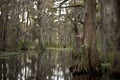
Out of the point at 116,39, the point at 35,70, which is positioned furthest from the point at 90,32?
Result: the point at 35,70

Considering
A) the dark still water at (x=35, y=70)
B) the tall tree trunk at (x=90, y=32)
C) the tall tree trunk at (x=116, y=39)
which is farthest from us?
the tall tree trunk at (x=90, y=32)

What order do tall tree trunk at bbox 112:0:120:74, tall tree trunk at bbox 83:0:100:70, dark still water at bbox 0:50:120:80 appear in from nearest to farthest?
tall tree trunk at bbox 112:0:120:74
dark still water at bbox 0:50:120:80
tall tree trunk at bbox 83:0:100:70

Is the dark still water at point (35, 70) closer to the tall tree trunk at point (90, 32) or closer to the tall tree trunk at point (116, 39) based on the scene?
the tall tree trunk at point (116, 39)

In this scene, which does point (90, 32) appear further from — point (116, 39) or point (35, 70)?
point (35, 70)

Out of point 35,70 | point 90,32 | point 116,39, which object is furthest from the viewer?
point 35,70

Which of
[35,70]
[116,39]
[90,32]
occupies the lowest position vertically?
[35,70]

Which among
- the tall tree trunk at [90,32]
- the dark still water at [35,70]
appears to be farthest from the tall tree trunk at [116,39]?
the tall tree trunk at [90,32]

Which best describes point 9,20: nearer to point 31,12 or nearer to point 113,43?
point 31,12

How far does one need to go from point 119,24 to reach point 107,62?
4583 mm

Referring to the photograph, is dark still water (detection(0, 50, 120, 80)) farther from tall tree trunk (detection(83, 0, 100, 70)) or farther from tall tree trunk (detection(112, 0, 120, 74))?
tall tree trunk (detection(83, 0, 100, 70))

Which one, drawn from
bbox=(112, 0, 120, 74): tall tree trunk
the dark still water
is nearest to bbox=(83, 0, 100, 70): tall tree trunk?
the dark still water

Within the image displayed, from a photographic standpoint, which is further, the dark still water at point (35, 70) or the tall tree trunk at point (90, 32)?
the tall tree trunk at point (90, 32)

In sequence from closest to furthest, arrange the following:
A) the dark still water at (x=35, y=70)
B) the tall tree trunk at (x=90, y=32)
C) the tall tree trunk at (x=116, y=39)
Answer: the tall tree trunk at (x=116, y=39), the dark still water at (x=35, y=70), the tall tree trunk at (x=90, y=32)

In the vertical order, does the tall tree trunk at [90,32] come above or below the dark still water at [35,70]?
above
